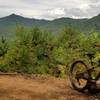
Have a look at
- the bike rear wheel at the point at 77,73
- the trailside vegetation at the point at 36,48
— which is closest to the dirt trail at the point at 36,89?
the bike rear wheel at the point at 77,73

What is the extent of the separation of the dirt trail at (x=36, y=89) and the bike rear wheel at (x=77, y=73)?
0.83 ft

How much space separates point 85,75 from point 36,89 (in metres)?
2.06

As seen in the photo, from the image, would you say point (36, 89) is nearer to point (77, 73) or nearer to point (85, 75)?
point (77, 73)

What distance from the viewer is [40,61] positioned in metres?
65.8

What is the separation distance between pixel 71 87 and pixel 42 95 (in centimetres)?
188

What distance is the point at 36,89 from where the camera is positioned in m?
12.1

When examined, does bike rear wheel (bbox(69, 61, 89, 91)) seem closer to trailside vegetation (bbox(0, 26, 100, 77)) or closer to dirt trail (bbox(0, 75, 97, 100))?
dirt trail (bbox(0, 75, 97, 100))

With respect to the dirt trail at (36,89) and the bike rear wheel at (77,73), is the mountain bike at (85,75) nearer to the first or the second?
the bike rear wheel at (77,73)

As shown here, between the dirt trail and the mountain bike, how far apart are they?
0.31m

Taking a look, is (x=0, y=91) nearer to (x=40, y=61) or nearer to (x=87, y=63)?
(x=87, y=63)

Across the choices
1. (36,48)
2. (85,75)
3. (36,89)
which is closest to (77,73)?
(85,75)

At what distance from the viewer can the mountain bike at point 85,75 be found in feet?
36.6

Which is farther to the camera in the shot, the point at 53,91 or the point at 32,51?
the point at 32,51

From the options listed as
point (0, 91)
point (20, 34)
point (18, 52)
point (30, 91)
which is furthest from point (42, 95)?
point (20, 34)
